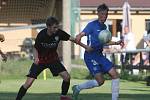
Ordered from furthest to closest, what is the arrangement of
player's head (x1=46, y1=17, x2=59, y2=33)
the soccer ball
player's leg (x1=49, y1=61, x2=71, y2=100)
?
player's leg (x1=49, y1=61, x2=71, y2=100), the soccer ball, player's head (x1=46, y1=17, x2=59, y2=33)

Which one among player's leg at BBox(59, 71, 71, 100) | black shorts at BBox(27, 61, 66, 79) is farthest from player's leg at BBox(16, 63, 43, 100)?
player's leg at BBox(59, 71, 71, 100)

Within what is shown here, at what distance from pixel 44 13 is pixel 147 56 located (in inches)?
234

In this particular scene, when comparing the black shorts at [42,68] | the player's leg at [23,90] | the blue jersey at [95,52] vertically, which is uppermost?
the blue jersey at [95,52]

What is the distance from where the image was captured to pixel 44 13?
27594 mm

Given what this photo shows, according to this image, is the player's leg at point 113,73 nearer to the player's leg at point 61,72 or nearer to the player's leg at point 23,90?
the player's leg at point 61,72

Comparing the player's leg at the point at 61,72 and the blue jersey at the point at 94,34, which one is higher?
the blue jersey at the point at 94,34

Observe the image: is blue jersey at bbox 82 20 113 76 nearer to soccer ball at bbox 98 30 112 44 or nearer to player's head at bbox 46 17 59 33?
soccer ball at bbox 98 30 112 44

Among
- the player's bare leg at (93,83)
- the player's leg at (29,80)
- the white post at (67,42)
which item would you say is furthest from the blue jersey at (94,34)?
the white post at (67,42)

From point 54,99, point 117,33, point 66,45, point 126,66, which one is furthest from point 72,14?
point 117,33

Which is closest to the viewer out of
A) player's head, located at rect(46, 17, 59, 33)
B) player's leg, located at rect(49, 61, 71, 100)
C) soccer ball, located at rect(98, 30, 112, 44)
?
player's head, located at rect(46, 17, 59, 33)

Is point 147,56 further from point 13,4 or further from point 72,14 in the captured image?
point 13,4

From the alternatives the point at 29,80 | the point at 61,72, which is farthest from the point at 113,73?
the point at 29,80

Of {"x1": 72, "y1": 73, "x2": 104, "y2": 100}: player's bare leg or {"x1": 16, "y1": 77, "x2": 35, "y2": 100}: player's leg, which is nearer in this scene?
{"x1": 16, "y1": 77, "x2": 35, "y2": 100}: player's leg

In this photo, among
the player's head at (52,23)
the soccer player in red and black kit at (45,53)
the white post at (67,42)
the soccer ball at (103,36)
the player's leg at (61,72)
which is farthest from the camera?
the white post at (67,42)
